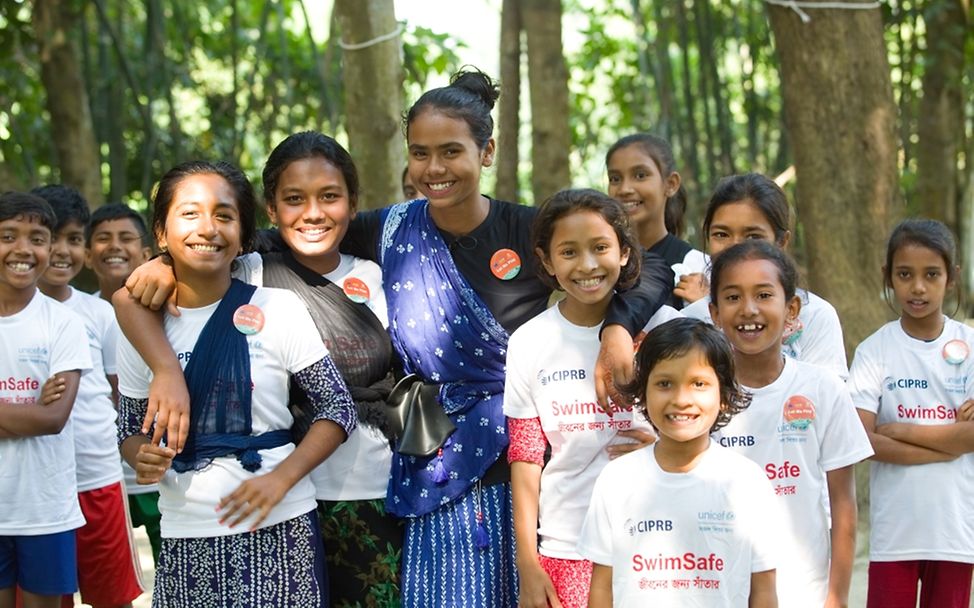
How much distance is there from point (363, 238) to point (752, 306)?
101 centimetres

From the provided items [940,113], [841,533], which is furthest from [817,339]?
[940,113]

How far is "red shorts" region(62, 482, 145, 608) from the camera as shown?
3795 mm

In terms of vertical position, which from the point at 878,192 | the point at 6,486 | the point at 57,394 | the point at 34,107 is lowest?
the point at 6,486

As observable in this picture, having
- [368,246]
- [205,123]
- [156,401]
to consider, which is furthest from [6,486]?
[205,123]

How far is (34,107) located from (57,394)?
24.1 feet

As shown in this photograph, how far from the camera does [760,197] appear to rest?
321cm

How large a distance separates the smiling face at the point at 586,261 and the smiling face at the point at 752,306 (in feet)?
0.86

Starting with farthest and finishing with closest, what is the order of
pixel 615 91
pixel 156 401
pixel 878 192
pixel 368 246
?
pixel 615 91, pixel 878 192, pixel 368 246, pixel 156 401

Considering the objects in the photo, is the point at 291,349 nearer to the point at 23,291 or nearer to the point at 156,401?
the point at 156,401

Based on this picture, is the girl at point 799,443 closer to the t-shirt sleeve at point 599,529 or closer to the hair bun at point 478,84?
the t-shirt sleeve at point 599,529

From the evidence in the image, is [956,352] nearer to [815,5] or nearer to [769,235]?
[769,235]

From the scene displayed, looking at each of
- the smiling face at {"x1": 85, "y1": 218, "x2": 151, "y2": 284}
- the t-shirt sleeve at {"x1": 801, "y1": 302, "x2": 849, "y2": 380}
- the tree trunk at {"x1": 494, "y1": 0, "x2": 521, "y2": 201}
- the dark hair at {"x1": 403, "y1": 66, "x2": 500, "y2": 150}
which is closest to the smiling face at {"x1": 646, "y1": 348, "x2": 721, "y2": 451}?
the t-shirt sleeve at {"x1": 801, "y1": 302, "x2": 849, "y2": 380}

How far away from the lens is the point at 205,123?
39.8 ft

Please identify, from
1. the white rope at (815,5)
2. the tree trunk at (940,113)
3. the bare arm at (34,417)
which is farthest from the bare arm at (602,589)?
the tree trunk at (940,113)
